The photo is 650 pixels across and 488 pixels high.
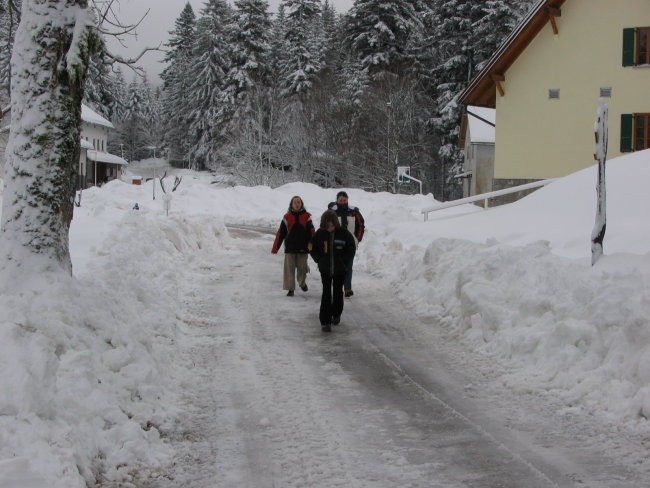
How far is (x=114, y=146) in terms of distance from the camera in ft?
294

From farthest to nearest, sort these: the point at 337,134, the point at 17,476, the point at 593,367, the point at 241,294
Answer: the point at 337,134 → the point at 241,294 → the point at 593,367 → the point at 17,476

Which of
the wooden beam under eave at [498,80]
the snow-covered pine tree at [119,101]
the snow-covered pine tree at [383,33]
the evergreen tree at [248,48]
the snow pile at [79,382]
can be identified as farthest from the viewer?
the snow-covered pine tree at [119,101]

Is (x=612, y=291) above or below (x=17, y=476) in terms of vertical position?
above

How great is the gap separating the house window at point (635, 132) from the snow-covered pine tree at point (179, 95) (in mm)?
55707

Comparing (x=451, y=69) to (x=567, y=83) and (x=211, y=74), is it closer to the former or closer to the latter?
(x=211, y=74)

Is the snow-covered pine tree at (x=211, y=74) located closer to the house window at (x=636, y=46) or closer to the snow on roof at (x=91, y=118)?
the snow on roof at (x=91, y=118)

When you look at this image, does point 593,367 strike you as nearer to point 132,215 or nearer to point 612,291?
point 612,291

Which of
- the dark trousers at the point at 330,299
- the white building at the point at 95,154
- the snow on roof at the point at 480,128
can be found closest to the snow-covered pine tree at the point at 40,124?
the dark trousers at the point at 330,299

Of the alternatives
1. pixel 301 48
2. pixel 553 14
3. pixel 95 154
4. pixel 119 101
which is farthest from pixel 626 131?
pixel 119 101

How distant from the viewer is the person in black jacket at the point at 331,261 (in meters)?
9.66

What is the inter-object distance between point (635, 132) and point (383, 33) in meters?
31.6

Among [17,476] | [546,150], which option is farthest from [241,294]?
[546,150]

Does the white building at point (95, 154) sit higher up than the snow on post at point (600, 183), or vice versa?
the white building at point (95, 154)

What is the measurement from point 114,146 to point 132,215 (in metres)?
77.7
